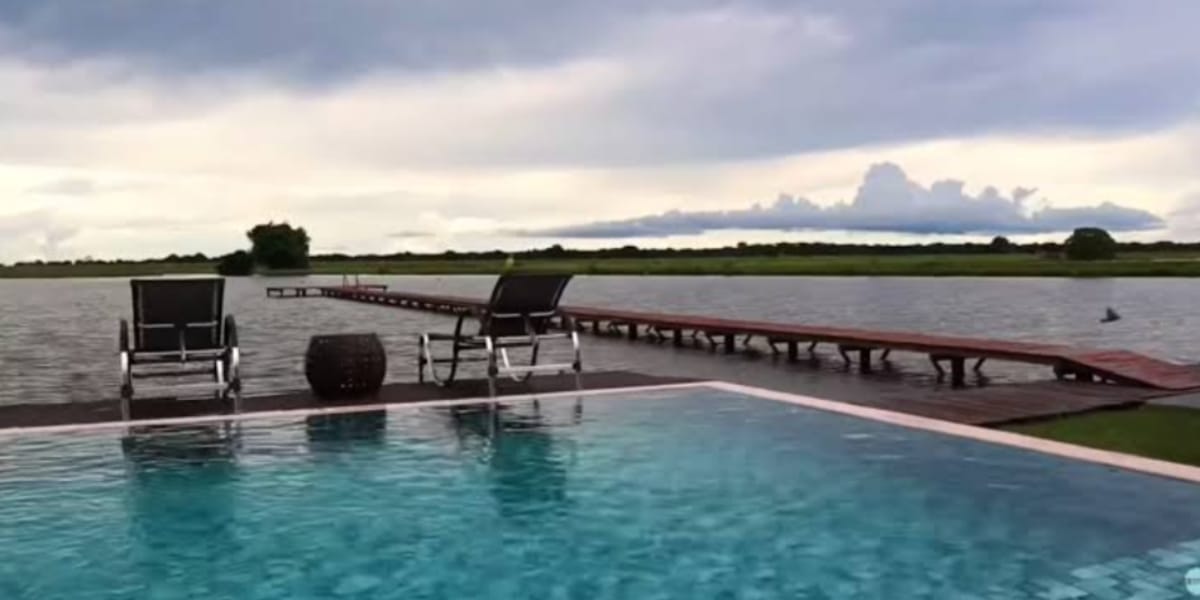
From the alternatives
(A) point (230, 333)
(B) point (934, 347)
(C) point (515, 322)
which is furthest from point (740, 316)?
(A) point (230, 333)

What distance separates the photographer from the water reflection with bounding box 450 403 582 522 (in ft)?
17.0

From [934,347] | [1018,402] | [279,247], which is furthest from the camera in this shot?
[279,247]

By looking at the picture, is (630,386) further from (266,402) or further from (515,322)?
(266,402)

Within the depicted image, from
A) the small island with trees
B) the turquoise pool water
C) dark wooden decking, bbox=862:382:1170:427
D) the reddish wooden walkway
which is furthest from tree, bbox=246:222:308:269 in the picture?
the turquoise pool water

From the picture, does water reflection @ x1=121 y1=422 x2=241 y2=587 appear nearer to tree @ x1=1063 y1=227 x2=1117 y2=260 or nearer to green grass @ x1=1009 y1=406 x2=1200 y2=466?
green grass @ x1=1009 y1=406 x2=1200 y2=466

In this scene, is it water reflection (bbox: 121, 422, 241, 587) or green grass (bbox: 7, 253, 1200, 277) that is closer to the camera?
water reflection (bbox: 121, 422, 241, 587)

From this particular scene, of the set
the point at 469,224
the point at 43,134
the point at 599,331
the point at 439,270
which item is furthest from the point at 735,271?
the point at 43,134

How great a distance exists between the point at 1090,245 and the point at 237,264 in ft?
255

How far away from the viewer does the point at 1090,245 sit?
75500mm

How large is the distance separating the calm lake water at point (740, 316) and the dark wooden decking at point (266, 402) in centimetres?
337

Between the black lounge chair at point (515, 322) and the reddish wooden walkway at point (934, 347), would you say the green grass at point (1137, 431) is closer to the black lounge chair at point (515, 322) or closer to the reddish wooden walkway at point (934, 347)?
the reddish wooden walkway at point (934, 347)

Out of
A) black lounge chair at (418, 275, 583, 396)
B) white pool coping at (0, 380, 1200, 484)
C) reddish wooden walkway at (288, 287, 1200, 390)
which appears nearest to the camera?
white pool coping at (0, 380, 1200, 484)

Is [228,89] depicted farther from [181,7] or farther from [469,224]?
[469,224]

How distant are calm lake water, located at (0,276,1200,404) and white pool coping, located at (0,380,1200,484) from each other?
3.11 m
